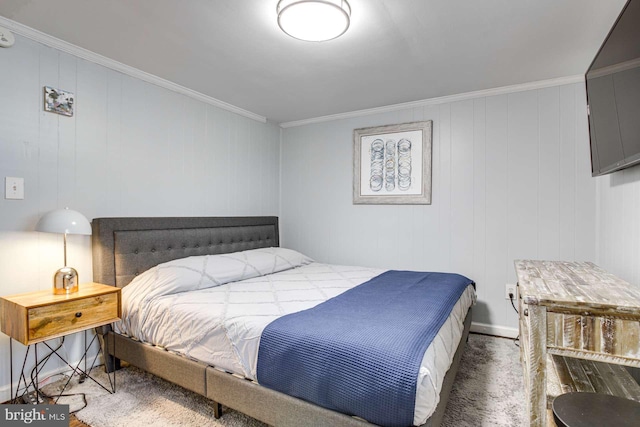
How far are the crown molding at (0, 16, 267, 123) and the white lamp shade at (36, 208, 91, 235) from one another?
1.12m

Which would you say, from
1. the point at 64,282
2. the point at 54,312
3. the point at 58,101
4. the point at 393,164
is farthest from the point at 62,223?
the point at 393,164

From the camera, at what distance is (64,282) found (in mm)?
2043

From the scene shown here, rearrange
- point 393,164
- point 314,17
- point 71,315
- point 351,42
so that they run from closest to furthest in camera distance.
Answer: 1. point 314,17
2. point 71,315
3. point 351,42
4. point 393,164

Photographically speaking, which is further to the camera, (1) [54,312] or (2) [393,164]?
(2) [393,164]

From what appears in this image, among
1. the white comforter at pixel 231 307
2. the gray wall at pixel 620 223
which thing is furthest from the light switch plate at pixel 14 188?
the gray wall at pixel 620 223

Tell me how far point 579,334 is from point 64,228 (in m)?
2.57

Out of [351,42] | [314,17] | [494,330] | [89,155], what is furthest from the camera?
[494,330]

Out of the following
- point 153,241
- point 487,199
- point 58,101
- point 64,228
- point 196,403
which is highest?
point 58,101

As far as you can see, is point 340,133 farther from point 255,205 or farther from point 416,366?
point 416,366

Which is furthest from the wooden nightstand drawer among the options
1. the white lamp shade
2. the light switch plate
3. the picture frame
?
the picture frame

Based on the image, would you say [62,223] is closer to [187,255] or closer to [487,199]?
[187,255]

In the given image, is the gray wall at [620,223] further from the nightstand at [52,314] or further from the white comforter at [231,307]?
the nightstand at [52,314]

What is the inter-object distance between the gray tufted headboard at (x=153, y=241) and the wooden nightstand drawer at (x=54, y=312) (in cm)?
30

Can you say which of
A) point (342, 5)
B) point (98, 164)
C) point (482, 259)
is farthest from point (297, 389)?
point (482, 259)
